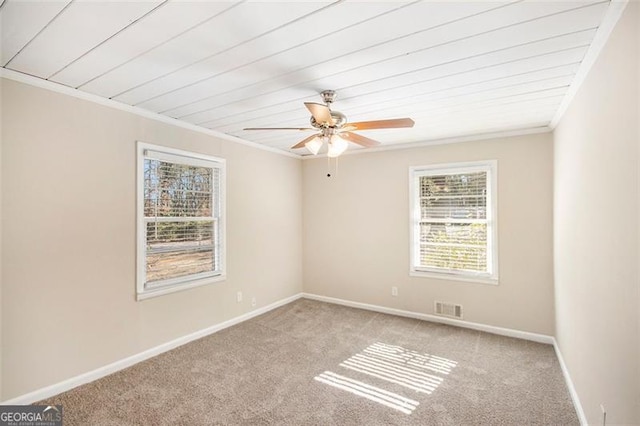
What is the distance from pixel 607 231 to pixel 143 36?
2.71 metres

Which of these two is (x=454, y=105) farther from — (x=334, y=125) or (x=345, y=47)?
(x=345, y=47)

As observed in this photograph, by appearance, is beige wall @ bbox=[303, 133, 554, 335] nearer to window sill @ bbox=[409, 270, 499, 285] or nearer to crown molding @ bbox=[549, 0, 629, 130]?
window sill @ bbox=[409, 270, 499, 285]

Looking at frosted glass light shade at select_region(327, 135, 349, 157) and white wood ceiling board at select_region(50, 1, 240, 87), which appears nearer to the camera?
white wood ceiling board at select_region(50, 1, 240, 87)

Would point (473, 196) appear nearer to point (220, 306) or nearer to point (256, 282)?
point (256, 282)

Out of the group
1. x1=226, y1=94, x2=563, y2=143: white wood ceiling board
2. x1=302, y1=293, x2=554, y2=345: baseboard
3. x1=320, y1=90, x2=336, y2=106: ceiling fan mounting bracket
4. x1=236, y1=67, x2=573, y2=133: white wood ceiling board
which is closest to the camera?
x1=236, y1=67, x2=573, y2=133: white wood ceiling board

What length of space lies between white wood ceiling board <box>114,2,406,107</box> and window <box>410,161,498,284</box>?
282 centimetres

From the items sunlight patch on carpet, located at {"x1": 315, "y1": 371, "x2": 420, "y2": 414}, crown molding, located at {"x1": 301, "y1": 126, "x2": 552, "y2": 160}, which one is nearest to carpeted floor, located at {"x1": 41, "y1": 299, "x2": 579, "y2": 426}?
sunlight patch on carpet, located at {"x1": 315, "y1": 371, "x2": 420, "y2": 414}

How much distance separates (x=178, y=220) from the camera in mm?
3393

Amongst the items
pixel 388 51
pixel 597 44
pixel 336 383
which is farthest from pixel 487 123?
pixel 336 383

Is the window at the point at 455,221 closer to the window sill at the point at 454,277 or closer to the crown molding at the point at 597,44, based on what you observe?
the window sill at the point at 454,277

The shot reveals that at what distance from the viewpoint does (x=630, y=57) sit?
1.37 metres

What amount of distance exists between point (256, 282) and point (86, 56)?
124 inches

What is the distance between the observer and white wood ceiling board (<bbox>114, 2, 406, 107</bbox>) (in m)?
1.50

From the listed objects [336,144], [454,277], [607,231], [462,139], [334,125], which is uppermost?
[462,139]
